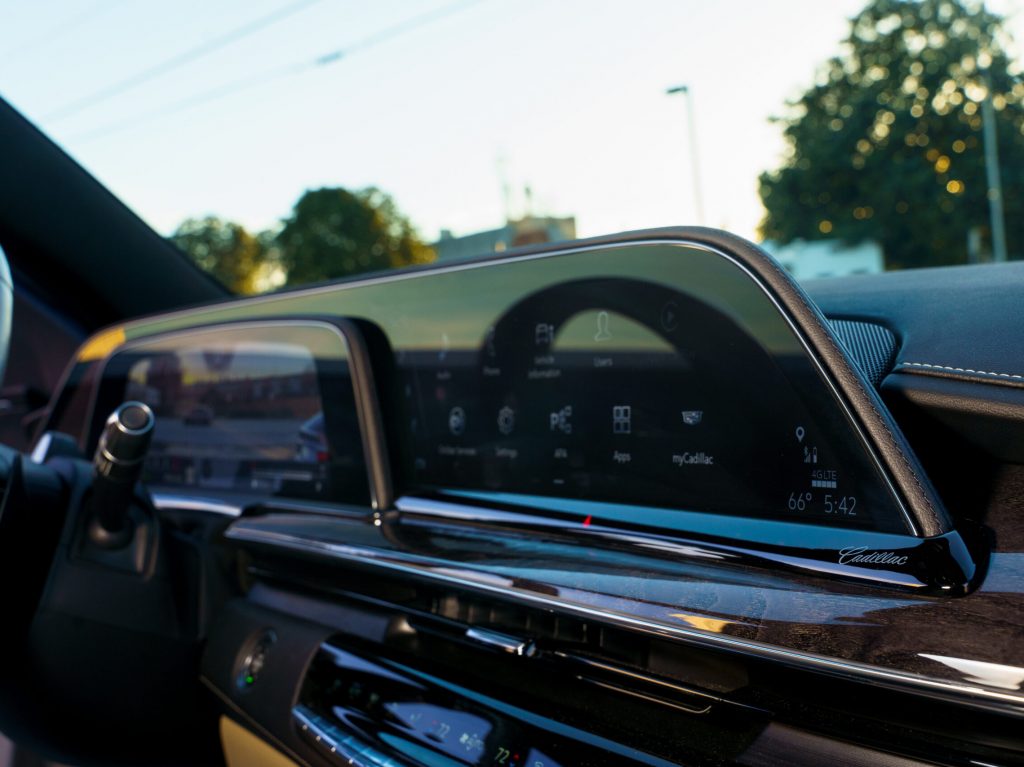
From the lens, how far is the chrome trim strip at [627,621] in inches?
40.6

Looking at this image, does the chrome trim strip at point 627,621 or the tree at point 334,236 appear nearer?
the chrome trim strip at point 627,621

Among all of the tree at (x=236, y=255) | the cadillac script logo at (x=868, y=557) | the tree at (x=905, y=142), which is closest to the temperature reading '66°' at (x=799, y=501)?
the cadillac script logo at (x=868, y=557)

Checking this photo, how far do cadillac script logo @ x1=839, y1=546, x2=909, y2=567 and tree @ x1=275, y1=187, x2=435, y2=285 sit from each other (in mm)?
41247

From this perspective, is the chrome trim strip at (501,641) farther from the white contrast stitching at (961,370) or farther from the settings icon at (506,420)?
the white contrast stitching at (961,370)

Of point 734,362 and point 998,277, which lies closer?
point 734,362

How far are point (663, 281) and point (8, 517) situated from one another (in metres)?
1.56

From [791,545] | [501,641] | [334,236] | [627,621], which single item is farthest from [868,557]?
[334,236]

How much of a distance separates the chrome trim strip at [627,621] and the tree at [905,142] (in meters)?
35.6

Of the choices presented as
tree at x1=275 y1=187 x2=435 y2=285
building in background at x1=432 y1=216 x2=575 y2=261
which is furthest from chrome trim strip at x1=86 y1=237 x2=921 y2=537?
tree at x1=275 y1=187 x2=435 y2=285

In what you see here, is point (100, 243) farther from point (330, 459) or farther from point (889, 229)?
point (889, 229)

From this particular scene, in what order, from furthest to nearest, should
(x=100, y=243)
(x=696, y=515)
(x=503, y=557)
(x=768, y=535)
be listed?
(x=100, y=243) → (x=503, y=557) → (x=696, y=515) → (x=768, y=535)

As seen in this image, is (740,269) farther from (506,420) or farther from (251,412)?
(251,412)

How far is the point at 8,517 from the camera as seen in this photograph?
212cm

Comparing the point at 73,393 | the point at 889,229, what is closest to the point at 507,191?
the point at 889,229
